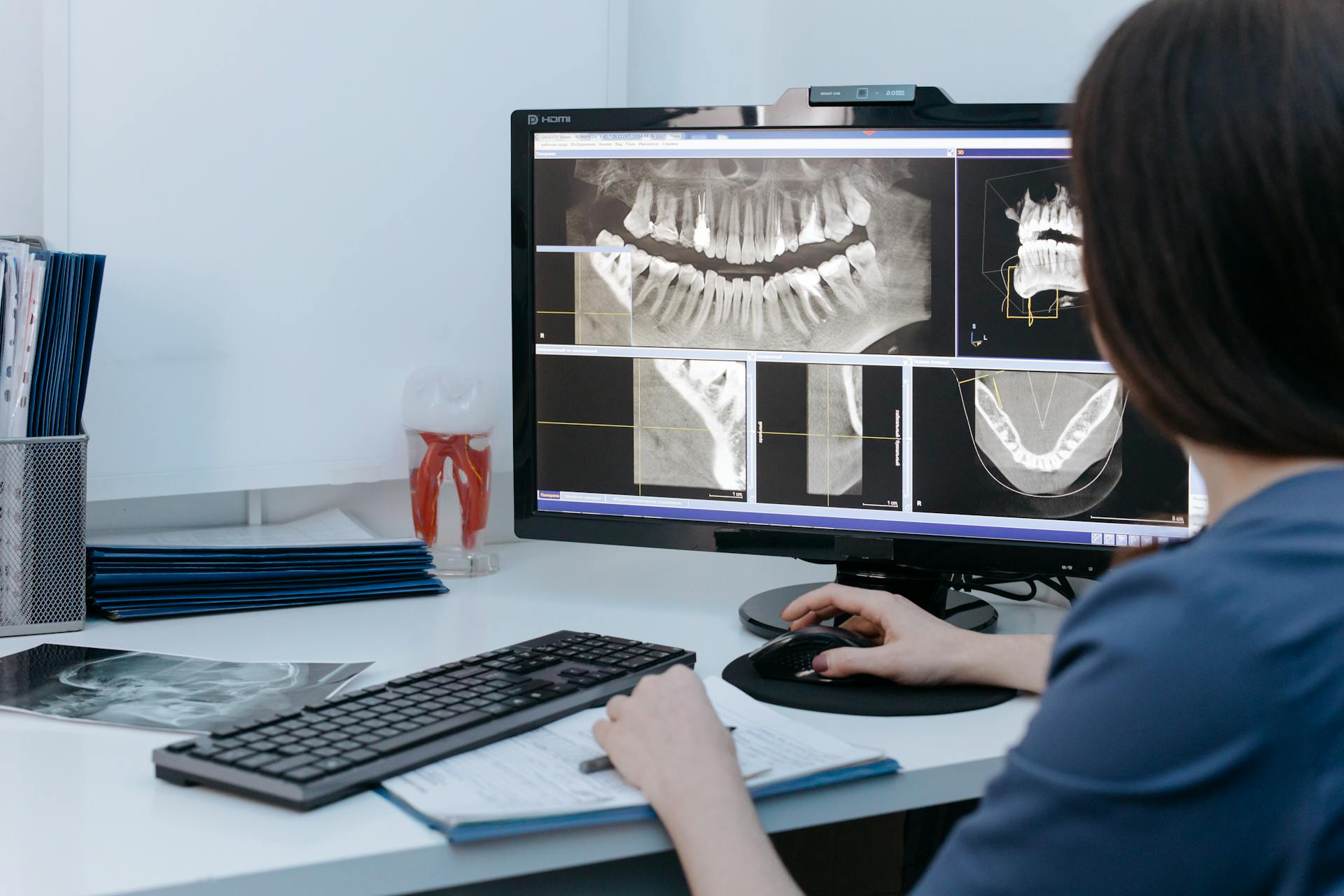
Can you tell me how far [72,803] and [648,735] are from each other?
0.36 metres

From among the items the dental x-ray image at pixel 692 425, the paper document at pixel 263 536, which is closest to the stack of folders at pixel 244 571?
the paper document at pixel 263 536

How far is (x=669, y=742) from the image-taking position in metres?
0.79

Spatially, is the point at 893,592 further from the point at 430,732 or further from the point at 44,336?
the point at 44,336

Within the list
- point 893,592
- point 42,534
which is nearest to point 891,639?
point 893,592

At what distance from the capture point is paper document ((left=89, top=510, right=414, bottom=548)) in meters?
1.29

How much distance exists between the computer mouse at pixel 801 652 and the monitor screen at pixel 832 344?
0.21 meters

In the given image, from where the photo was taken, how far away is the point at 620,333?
1.29 meters

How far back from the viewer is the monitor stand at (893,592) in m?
1.21

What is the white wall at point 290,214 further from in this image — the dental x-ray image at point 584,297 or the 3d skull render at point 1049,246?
the 3d skull render at point 1049,246

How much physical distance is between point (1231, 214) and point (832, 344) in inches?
27.5

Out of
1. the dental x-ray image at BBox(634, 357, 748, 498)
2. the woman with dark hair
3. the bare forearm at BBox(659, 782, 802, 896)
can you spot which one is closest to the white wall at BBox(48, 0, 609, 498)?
the dental x-ray image at BBox(634, 357, 748, 498)

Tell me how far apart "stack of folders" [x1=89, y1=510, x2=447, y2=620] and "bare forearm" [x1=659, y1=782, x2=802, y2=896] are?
658 millimetres

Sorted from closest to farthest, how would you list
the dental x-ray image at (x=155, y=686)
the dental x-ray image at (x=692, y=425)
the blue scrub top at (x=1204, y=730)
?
the blue scrub top at (x=1204, y=730) < the dental x-ray image at (x=155, y=686) < the dental x-ray image at (x=692, y=425)

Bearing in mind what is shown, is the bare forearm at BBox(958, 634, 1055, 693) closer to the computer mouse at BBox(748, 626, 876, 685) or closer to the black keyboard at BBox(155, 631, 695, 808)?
the computer mouse at BBox(748, 626, 876, 685)
